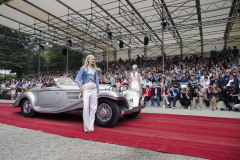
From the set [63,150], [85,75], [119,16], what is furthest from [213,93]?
[119,16]

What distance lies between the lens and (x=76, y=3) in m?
13.5

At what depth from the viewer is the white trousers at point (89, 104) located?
12.6ft

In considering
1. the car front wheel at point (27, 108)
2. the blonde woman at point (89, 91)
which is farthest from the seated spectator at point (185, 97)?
the car front wheel at point (27, 108)

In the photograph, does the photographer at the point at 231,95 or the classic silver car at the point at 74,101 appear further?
the photographer at the point at 231,95

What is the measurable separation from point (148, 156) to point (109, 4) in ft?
43.5

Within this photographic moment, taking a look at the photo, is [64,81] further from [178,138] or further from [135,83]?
[178,138]

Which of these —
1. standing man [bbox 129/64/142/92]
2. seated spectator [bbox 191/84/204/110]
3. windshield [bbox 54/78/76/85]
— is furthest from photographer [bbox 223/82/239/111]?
windshield [bbox 54/78/76/85]

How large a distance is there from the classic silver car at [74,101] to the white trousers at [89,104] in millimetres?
341

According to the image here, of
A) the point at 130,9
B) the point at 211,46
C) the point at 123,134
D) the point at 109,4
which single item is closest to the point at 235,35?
the point at 211,46

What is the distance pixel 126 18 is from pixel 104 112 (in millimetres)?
13255

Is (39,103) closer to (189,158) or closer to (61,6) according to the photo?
(189,158)

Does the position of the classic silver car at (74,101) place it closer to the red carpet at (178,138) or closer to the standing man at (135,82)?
the red carpet at (178,138)

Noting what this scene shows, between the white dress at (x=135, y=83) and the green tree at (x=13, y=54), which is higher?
the green tree at (x=13, y=54)

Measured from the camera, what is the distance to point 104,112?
425 cm
